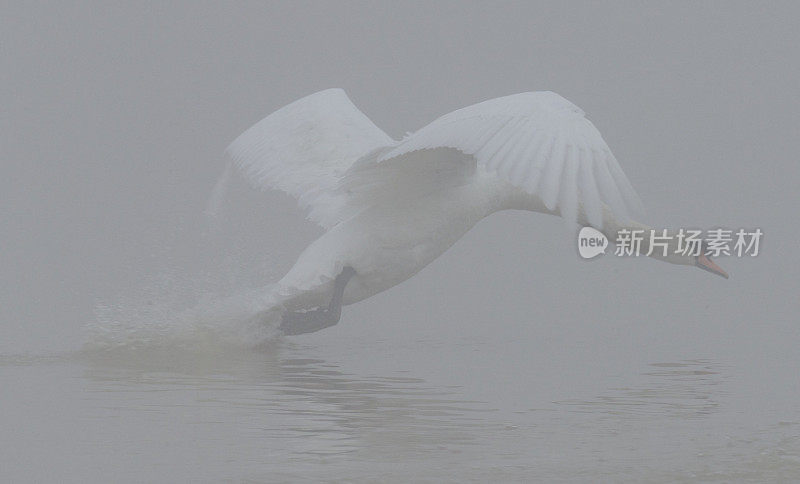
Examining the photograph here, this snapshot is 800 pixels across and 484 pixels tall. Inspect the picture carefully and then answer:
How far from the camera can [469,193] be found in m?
10.9

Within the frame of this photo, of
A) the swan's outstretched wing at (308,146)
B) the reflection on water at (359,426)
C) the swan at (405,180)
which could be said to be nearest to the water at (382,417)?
the reflection on water at (359,426)

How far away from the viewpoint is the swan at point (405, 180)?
788 cm

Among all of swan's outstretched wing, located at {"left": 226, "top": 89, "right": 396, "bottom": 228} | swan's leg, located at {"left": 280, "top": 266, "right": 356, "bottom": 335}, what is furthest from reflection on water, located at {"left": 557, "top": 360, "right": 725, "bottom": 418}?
swan's outstretched wing, located at {"left": 226, "top": 89, "right": 396, "bottom": 228}

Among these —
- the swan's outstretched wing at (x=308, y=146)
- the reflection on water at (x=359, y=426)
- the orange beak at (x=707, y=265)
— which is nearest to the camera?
the reflection on water at (x=359, y=426)

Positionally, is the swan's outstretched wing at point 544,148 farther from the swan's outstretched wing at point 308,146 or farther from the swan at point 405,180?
the swan's outstretched wing at point 308,146

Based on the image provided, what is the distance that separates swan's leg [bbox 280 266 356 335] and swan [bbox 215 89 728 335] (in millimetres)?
11

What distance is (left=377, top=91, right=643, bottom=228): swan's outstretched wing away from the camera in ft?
24.6

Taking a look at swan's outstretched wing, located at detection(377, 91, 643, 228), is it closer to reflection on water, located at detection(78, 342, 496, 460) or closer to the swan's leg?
reflection on water, located at detection(78, 342, 496, 460)

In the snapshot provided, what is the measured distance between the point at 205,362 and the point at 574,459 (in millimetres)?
4250

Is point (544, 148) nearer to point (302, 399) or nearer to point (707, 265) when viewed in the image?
point (302, 399)

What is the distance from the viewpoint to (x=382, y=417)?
8.30m

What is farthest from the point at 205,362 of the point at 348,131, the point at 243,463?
the point at 243,463

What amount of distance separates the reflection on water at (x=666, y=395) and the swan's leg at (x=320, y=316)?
2.40 metres

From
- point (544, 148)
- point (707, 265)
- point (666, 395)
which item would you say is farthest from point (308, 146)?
point (544, 148)
